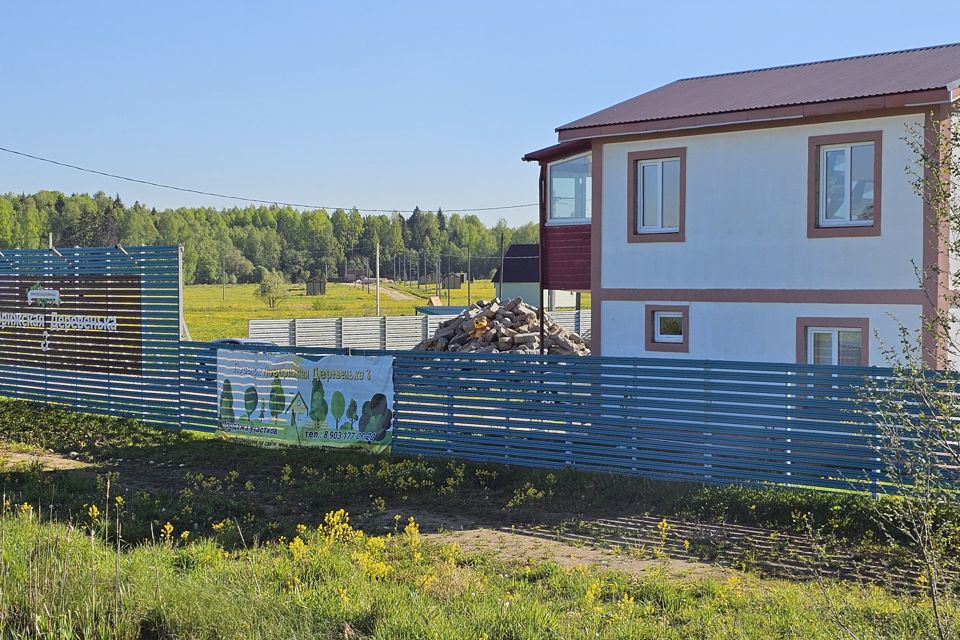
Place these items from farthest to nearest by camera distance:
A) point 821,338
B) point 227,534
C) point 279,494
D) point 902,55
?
point 902,55 → point 821,338 → point 279,494 → point 227,534

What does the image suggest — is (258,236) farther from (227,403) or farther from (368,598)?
(368,598)

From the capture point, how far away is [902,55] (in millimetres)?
17922

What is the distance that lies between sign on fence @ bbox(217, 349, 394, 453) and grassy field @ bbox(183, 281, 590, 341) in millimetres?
30059

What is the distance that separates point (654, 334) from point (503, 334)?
12673 millimetres

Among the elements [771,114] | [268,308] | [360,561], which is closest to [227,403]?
[360,561]

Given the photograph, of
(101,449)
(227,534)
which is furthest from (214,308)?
(227,534)

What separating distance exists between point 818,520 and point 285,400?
8.79m

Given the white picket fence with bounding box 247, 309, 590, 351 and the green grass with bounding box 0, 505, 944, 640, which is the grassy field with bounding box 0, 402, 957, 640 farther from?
the white picket fence with bounding box 247, 309, 590, 351

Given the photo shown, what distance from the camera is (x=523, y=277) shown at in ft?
218

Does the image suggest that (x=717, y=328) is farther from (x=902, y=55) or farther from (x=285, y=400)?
(x=285, y=400)

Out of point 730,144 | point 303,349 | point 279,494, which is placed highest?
point 730,144

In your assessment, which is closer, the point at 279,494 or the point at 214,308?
the point at 279,494

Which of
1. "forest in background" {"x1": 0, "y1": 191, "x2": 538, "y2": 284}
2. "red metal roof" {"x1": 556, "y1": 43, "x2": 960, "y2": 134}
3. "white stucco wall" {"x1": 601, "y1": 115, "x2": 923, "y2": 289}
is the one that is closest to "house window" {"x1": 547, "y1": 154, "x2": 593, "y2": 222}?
"red metal roof" {"x1": 556, "y1": 43, "x2": 960, "y2": 134}

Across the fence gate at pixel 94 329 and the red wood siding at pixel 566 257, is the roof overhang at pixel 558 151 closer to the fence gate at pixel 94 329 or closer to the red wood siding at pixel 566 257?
the red wood siding at pixel 566 257
